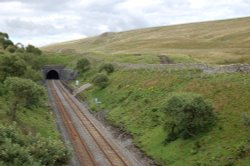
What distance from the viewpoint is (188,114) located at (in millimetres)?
42562

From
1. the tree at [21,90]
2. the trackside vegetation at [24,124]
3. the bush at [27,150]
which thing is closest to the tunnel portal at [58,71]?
the trackside vegetation at [24,124]

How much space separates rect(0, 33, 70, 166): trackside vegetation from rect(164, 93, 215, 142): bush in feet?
40.3

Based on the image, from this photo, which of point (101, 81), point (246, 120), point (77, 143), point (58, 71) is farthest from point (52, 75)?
point (246, 120)

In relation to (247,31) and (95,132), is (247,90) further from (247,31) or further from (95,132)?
(247,31)

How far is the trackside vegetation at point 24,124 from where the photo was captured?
957 inches

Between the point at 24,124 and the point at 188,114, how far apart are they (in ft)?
66.8

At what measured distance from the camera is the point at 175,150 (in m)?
42.4

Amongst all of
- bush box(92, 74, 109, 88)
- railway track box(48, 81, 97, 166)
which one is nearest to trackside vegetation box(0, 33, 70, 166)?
railway track box(48, 81, 97, 166)

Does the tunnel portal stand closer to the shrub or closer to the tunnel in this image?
the tunnel

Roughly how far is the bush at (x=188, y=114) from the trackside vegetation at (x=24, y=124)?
40.3ft

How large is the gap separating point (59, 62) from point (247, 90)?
325ft

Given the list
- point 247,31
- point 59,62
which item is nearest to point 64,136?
point 59,62

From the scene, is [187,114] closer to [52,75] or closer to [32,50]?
[52,75]

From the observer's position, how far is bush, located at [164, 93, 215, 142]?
42719 mm
